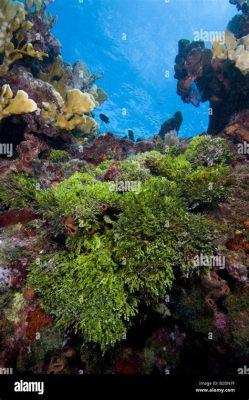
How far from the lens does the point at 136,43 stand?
52812mm

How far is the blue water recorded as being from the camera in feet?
153

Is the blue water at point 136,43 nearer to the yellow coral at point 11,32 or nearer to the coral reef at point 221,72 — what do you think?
the coral reef at point 221,72

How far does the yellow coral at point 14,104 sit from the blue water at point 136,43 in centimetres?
4225

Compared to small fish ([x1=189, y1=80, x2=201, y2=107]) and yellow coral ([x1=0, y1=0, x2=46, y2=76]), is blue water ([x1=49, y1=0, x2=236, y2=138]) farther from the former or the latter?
yellow coral ([x1=0, y1=0, x2=46, y2=76])

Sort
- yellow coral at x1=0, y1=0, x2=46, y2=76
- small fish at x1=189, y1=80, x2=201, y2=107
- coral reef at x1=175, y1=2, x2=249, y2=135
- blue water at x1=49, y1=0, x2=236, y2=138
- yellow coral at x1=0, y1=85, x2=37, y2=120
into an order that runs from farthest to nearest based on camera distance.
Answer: blue water at x1=49, y1=0, x2=236, y2=138 → small fish at x1=189, y1=80, x2=201, y2=107 → coral reef at x1=175, y1=2, x2=249, y2=135 → yellow coral at x1=0, y1=0, x2=46, y2=76 → yellow coral at x1=0, y1=85, x2=37, y2=120

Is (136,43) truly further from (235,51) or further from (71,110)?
(71,110)

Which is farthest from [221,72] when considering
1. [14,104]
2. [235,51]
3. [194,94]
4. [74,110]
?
[14,104]

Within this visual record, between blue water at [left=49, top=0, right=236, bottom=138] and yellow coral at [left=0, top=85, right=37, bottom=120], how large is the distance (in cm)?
4225

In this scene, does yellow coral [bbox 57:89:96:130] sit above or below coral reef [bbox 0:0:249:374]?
above

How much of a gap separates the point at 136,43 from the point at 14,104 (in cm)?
5244

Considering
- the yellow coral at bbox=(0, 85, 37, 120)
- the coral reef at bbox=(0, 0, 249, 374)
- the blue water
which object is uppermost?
the blue water

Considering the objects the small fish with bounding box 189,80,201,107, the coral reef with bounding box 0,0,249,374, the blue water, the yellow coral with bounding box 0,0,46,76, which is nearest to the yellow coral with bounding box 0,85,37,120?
the yellow coral with bounding box 0,0,46,76

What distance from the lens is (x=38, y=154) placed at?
7500 mm

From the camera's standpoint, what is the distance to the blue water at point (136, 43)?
153ft
